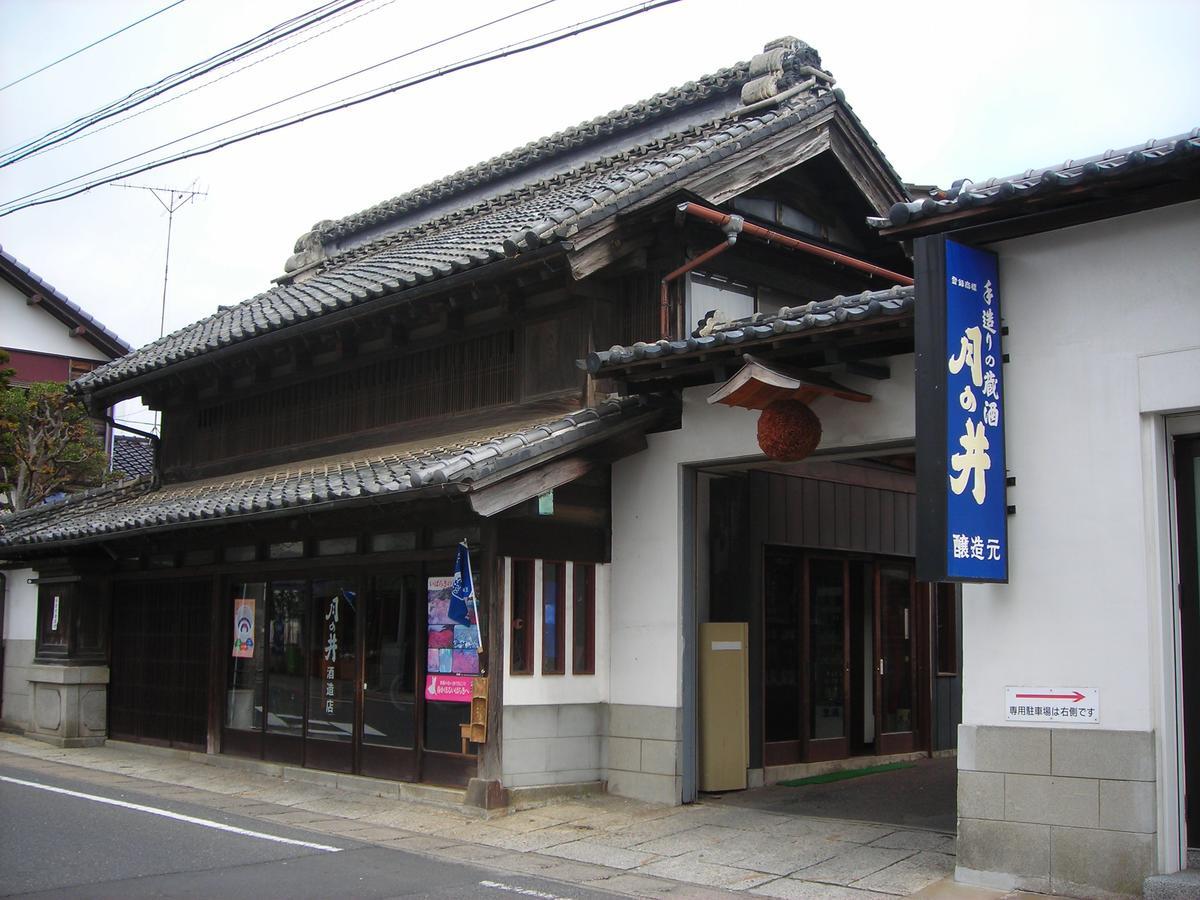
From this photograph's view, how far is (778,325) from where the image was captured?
9.58 metres

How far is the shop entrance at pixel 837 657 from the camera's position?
44.2 ft

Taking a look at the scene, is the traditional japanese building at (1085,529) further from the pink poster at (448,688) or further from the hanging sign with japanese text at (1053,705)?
the pink poster at (448,688)

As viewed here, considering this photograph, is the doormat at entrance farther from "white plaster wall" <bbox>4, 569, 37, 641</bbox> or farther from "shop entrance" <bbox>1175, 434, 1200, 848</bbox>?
"white plaster wall" <bbox>4, 569, 37, 641</bbox>

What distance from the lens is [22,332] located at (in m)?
31.3

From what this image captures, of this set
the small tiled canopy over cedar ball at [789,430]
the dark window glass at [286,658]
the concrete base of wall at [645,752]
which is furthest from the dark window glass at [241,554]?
the small tiled canopy over cedar ball at [789,430]

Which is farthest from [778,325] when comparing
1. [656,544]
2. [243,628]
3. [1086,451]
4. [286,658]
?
[243,628]

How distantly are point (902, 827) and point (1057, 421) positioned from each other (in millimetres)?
4153

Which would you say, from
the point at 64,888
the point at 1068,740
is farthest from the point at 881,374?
the point at 64,888

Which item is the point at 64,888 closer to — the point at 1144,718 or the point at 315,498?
the point at 315,498

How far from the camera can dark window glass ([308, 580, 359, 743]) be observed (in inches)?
512

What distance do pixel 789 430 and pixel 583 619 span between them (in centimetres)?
333

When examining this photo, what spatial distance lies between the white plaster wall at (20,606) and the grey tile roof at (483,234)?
3605mm

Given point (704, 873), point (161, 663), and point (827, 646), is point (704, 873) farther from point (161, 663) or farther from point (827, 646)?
point (161, 663)

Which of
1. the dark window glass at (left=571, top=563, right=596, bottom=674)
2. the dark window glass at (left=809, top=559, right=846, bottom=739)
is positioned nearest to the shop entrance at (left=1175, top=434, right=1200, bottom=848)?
the dark window glass at (left=571, top=563, right=596, bottom=674)
